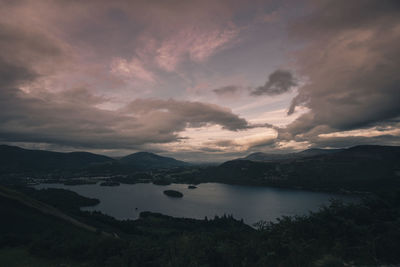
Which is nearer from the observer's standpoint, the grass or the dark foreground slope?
the dark foreground slope

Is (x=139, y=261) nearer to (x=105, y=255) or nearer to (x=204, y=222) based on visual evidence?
(x=105, y=255)

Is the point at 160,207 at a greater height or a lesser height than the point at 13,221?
lesser

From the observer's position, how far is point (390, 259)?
57.3 feet

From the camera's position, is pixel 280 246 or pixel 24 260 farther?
pixel 24 260

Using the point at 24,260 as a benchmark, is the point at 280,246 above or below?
above

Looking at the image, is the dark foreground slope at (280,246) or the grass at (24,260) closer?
the dark foreground slope at (280,246)

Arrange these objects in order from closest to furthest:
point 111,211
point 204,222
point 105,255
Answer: point 105,255
point 204,222
point 111,211

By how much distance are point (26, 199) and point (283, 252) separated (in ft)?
450

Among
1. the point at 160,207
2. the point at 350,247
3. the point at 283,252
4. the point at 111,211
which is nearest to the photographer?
the point at 350,247

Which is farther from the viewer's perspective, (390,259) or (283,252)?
(283,252)

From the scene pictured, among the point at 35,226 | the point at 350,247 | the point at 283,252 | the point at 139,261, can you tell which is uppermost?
the point at 350,247

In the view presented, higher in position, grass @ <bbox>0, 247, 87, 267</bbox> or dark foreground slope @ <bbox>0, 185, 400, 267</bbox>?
dark foreground slope @ <bbox>0, 185, 400, 267</bbox>

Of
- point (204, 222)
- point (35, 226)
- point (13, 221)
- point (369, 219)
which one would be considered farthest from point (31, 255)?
point (204, 222)

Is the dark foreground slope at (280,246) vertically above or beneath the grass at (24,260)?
above
